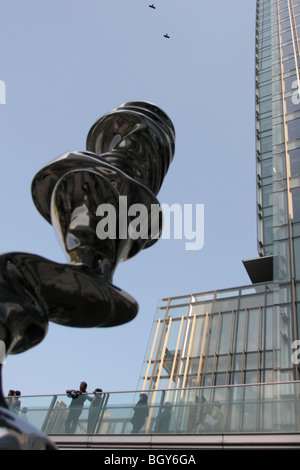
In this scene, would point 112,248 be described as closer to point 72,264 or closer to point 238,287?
point 72,264

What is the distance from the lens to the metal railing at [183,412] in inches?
236

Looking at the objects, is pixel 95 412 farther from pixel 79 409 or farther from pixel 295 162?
pixel 295 162

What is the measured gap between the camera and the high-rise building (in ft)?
48.3

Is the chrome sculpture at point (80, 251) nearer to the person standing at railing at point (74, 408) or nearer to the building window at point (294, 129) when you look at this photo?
the person standing at railing at point (74, 408)

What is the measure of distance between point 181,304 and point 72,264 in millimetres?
18903

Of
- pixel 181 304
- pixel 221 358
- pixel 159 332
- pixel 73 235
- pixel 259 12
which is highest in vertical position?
pixel 259 12

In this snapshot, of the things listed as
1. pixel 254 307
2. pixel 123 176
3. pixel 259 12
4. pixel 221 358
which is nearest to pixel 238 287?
pixel 254 307

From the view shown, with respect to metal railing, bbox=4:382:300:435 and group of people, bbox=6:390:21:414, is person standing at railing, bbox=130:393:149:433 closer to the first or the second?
metal railing, bbox=4:382:300:435

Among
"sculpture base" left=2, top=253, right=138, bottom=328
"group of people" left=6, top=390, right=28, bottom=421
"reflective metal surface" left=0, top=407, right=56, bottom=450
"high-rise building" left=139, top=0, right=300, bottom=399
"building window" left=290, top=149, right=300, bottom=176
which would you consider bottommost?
"reflective metal surface" left=0, top=407, right=56, bottom=450

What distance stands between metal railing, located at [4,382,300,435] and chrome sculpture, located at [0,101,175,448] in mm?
5695

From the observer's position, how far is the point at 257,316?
1688cm

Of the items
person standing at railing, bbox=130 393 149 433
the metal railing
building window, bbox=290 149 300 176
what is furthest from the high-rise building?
person standing at railing, bbox=130 393 149 433

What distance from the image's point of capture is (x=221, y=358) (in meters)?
16.4

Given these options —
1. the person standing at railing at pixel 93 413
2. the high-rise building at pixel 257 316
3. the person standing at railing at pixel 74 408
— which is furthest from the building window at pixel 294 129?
the person standing at railing at pixel 74 408
